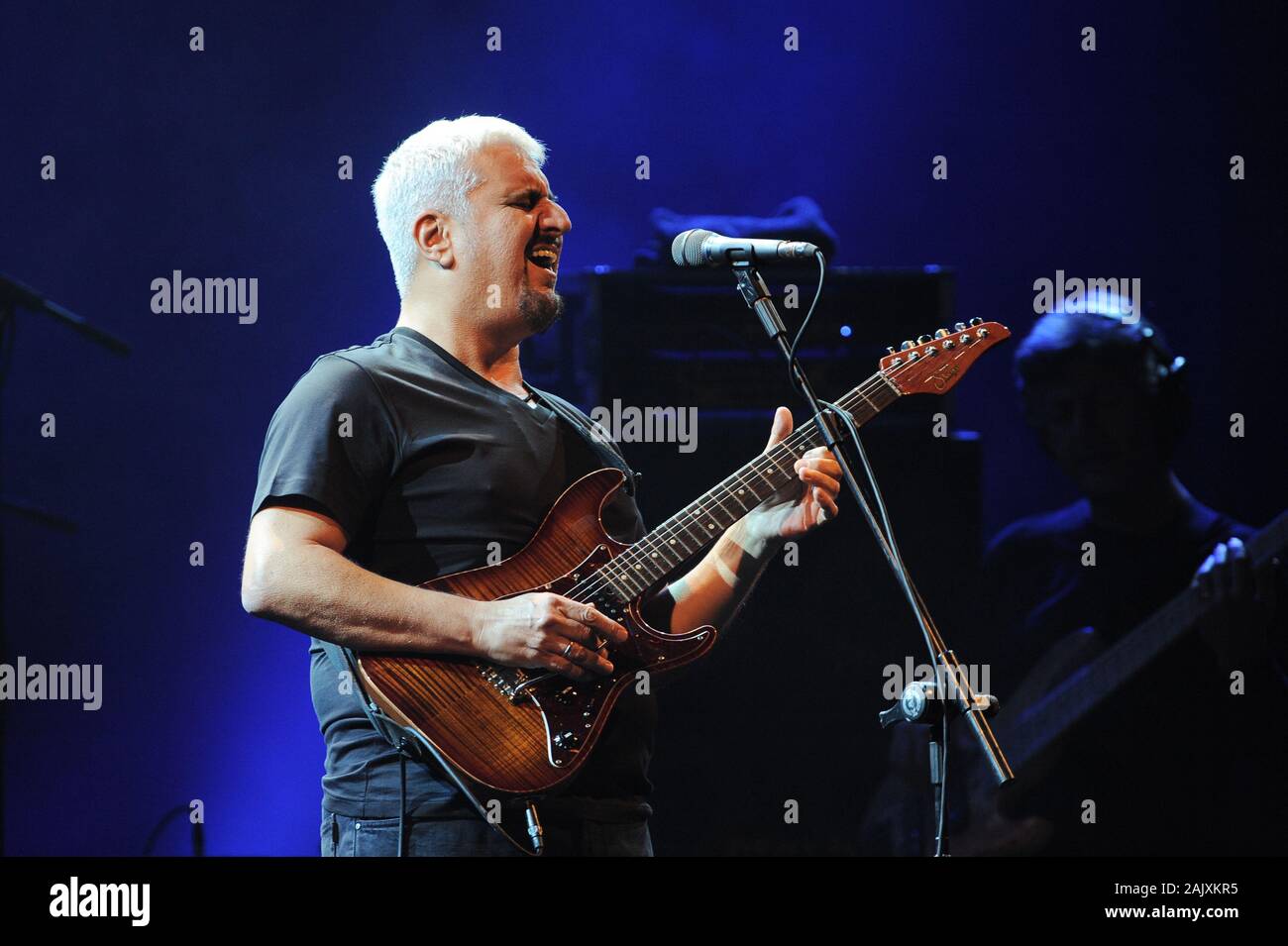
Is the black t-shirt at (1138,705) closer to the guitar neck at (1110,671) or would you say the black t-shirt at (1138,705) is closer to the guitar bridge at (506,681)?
the guitar neck at (1110,671)

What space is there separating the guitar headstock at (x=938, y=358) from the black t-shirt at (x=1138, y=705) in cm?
113

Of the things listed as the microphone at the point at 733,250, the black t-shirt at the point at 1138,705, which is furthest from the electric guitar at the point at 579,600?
the black t-shirt at the point at 1138,705

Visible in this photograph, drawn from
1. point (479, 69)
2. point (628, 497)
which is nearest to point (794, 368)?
point (628, 497)

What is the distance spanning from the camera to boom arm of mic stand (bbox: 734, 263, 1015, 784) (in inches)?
78.4

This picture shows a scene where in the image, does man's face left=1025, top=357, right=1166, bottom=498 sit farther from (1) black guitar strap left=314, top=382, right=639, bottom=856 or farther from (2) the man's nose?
(1) black guitar strap left=314, top=382, right=639, bottom=856

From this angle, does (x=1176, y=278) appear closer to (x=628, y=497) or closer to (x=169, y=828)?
(x=628, y=497)

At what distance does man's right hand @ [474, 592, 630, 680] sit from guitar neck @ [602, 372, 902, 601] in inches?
9.4

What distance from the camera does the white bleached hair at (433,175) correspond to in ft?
8.71

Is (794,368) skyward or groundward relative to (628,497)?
skyward

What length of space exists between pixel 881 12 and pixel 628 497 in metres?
1.92

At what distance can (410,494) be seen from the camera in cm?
233

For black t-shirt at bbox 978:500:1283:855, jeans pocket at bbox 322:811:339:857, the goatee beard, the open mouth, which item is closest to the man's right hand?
jeans pocket at bbox 322:811:339:857

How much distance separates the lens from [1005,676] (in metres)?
3.60

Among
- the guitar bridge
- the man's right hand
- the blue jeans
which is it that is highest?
the man's right hand
